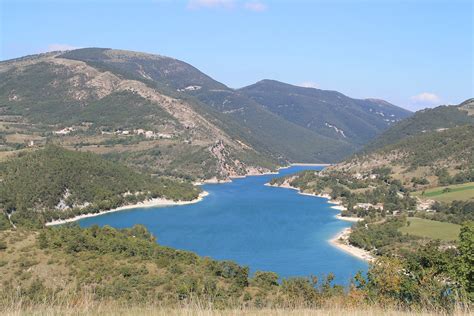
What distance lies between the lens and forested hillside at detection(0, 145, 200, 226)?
75.3 m

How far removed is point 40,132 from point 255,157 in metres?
67.5

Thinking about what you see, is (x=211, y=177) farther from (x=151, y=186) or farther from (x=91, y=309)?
(x=91, y=309)

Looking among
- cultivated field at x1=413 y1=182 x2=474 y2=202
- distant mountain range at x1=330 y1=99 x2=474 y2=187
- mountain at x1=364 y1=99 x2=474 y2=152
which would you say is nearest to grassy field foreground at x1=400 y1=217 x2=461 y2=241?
cultivated field at x1=413 y1=182 x2=474 y2=202

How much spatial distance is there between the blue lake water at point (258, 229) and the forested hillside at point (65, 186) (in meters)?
4.53

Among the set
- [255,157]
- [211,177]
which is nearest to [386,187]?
[211,177]

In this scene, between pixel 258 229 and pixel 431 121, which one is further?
pixel 431 121

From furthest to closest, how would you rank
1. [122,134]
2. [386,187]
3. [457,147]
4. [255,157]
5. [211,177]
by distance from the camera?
[255,157] → [122,134] → [211,177] → [457,147] → [386,187]

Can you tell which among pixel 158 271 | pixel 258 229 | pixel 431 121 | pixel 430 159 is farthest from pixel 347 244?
pixel 431 121

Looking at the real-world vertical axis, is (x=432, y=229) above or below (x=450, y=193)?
below

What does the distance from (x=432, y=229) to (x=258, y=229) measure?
2356 centimetres

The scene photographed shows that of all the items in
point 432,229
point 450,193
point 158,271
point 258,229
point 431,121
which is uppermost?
point 431,121

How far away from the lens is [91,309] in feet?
19.4

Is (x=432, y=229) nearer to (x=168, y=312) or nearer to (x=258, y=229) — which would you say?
(x=258, y=229)

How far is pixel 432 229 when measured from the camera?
199ft
